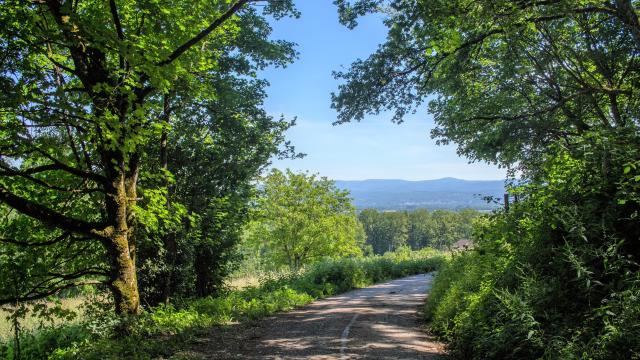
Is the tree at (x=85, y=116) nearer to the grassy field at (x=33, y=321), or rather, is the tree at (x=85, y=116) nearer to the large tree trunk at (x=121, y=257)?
the large tree trunk at (x=121, y=257)

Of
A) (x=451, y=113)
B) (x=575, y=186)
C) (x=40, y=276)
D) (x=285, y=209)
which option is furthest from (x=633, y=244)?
(x=285, y=209)

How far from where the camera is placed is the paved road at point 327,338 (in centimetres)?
864

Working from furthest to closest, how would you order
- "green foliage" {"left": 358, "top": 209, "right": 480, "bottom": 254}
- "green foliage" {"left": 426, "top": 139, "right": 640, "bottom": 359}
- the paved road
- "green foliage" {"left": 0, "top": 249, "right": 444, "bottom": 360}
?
"green foliage" {"left": 358, "top": 209, "right": 480, "bottom": 254}, the paved road, "green foliage" {"left": 0, "top": 249, "right": 444, "bottom": 360}, "green foliage" {"left": 426, "top": 139, "right": 640, "bottom": 359}

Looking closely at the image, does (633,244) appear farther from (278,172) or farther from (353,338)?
(278,172)

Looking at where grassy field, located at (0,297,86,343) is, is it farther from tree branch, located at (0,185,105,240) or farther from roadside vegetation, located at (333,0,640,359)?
roadside vegetation, located at (333,0,640,359)

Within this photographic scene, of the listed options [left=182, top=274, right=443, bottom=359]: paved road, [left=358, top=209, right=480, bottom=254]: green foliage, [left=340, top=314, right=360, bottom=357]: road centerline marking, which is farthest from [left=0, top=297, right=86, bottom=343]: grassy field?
[left=358, top=209, right=480, bottom=254]: green foliage

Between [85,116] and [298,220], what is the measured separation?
28434 mm

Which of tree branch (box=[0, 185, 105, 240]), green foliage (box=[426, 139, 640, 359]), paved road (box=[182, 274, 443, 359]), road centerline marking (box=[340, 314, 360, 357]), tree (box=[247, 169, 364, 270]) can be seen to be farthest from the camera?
tree (box=[247, 169, 364, 270])

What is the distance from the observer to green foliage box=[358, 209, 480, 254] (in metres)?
149

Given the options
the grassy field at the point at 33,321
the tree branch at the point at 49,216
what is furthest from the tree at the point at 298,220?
the tree branch at the point at 49,216

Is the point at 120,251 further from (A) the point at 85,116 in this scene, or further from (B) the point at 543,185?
(B) the point at 543,185

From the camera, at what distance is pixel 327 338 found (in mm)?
10180

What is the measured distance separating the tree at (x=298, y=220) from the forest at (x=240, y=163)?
13227mm

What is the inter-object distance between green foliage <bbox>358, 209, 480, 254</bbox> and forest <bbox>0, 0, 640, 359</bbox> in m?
135
